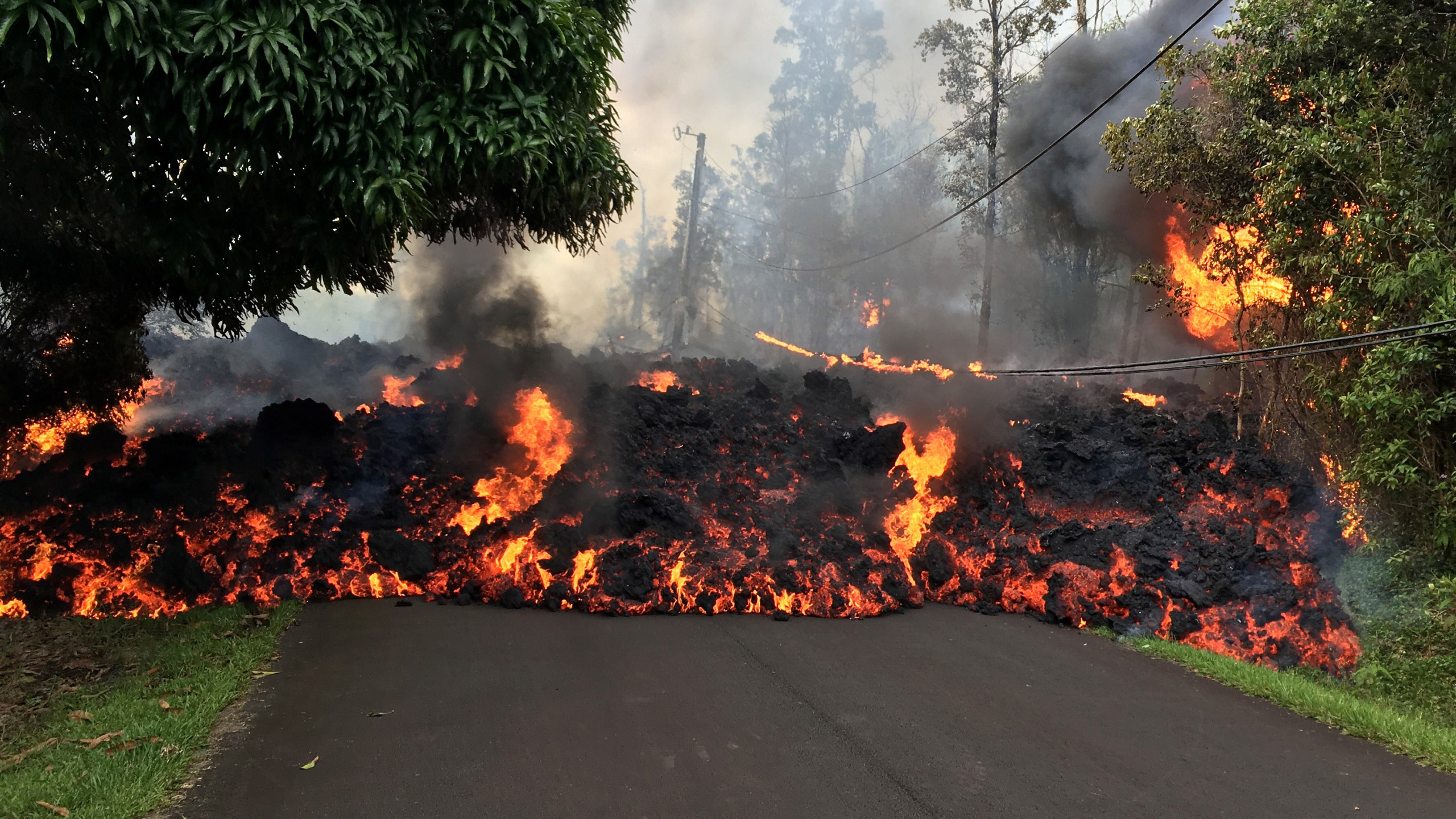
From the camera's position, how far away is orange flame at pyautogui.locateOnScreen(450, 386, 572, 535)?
1154cm

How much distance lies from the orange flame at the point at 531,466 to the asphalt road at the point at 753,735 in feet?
8.47

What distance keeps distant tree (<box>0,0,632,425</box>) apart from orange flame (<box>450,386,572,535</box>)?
4.45 meters

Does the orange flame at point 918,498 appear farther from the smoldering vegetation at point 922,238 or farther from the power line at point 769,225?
the power line at point 769,225

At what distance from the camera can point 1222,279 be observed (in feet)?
42.0

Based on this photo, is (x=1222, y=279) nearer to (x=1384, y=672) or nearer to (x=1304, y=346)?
(x=1304, y=346)

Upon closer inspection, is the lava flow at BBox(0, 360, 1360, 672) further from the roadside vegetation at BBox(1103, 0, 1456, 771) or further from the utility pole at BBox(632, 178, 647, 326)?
the utility pole at BBox(632, 178, 647, 326)

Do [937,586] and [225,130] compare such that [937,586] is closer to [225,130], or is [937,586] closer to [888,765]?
[888,765]

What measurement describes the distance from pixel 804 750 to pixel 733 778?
A: 729 mm

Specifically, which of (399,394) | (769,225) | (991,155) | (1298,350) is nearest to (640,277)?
(769,225)

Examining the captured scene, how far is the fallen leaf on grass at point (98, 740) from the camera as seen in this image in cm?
548

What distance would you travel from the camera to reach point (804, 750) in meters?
6.02

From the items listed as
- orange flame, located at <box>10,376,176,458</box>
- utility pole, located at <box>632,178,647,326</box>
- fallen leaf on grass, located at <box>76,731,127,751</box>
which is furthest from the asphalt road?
utility pole, located at <box>632,178,647,326</box>

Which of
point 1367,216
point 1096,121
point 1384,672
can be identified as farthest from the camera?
point 1096,121

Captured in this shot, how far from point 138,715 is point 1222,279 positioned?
14.2 meters
